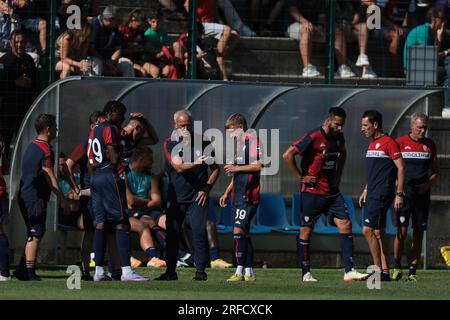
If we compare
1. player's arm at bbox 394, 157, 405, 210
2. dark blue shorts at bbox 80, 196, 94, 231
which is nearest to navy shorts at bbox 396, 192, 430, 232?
player's arm at bbox 394, 157, 405, 210

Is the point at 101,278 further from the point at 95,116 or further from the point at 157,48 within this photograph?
the point at 157,48

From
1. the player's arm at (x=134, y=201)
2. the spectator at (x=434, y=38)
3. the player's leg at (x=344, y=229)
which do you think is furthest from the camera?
the spectator at (x=434, y=38)

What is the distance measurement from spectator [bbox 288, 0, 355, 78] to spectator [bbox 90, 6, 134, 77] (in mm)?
2948

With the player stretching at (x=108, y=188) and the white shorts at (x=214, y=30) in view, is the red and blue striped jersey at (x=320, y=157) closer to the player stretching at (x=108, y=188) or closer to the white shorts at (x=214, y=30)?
the player stretching at (x=108, y=188)

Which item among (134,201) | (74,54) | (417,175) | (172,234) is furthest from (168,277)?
(74,54)

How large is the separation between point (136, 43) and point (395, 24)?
493cm

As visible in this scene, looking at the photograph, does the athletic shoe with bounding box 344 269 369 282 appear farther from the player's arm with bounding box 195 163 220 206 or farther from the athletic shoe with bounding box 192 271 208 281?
the player's arm with bounding box 195 163 220 206

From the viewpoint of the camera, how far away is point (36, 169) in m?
15.4

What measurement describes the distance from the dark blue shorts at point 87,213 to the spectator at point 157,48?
5619 millimetres

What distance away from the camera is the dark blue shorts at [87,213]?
1606cm

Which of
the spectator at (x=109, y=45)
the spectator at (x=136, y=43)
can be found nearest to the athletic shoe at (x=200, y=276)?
the spectator at (x=109, y=45)

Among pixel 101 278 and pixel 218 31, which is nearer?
pixel 101 278

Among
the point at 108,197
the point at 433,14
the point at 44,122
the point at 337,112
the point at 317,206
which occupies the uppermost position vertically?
the point at 433,14
